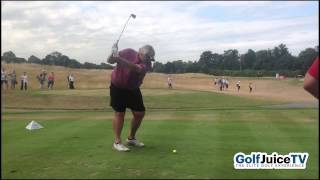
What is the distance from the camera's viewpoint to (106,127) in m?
12.9

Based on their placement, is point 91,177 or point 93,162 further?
point 93,162

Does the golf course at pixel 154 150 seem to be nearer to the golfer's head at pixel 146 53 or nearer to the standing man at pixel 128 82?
the standing man at pixel 128 82

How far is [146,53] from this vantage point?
9.10m

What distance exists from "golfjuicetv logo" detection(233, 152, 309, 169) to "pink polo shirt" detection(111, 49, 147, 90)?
8.04ft

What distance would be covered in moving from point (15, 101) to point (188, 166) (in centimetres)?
2535

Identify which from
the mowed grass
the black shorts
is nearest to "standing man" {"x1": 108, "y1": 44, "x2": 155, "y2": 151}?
the black shorts

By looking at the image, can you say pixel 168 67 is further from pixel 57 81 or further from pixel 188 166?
pixel 188 166

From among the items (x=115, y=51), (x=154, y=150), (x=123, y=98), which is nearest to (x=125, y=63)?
(x=115, y=51)

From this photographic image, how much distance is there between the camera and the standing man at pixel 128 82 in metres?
8.96

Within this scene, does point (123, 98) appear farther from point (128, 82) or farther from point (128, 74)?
point (128, 74)

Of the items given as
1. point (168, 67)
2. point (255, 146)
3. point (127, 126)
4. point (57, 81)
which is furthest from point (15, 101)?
point (168, 67)

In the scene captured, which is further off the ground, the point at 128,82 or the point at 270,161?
the point at 128,82

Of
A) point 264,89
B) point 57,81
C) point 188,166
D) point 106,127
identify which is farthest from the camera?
point 57,81

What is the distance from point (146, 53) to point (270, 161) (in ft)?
9.57
